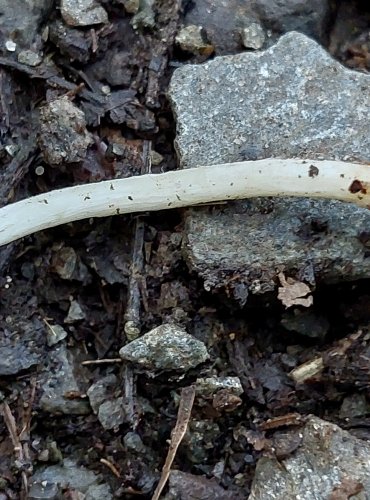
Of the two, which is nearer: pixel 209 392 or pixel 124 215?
pixel 209 392

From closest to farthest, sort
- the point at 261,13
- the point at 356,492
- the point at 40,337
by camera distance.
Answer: the point at 356,492 < the point at 40,337 < the point at 261,13

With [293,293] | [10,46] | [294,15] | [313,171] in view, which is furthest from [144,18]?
[293,293]

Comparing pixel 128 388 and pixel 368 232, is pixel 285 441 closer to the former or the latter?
pixel 128 388

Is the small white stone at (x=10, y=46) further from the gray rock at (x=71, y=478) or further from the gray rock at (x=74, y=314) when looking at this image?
the gray rock at (x=71, y=478)

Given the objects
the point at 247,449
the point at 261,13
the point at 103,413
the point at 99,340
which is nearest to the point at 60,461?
the point at 103,413

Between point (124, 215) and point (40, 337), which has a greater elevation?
point (124, 215)

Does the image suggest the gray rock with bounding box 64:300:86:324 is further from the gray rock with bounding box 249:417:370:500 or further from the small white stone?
the small white stone

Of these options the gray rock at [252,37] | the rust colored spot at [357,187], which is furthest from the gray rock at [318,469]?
the gray rock at [252,37]

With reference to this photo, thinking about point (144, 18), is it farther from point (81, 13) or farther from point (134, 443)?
point (134, 443)
